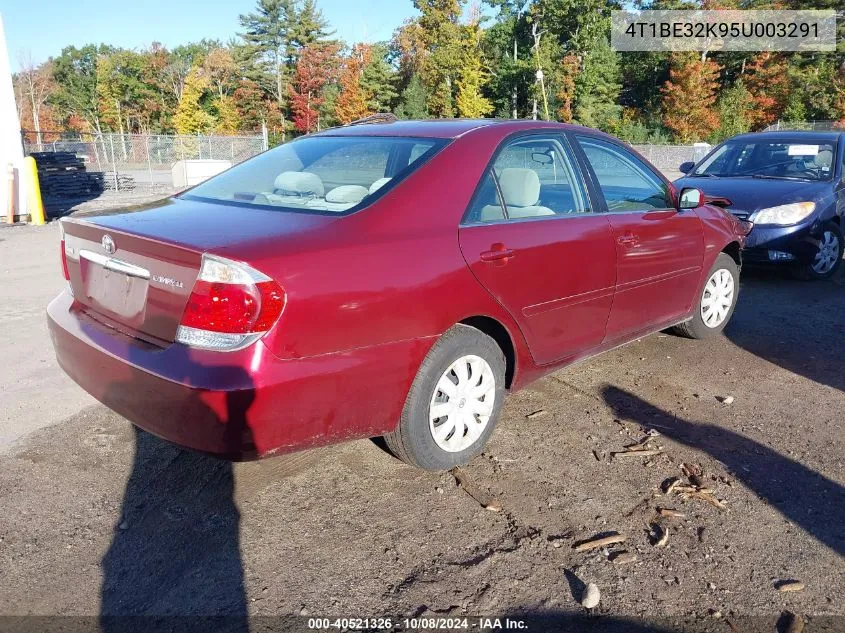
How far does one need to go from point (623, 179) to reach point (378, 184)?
6.45 ft

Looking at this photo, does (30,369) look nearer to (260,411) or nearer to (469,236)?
(260,411)

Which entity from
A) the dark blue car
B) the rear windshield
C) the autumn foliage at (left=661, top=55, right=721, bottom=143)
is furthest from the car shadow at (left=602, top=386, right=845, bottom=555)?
the autumn foliage at (left=661, top=55, right=721, bottom=143)

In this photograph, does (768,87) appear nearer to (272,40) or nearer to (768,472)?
(272,40)

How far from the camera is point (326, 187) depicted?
11.8ft

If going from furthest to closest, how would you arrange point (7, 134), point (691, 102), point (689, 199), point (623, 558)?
point (691, 102) < point (7, 134) < point (689, 199) < point (623, 558)

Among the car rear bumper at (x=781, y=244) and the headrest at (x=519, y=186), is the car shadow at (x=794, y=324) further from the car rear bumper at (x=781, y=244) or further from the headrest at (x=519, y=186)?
the headrest at (x=519, y=186)

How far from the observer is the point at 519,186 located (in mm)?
3742

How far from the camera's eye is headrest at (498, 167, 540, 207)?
12.0 ft

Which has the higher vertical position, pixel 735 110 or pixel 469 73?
pixel 469 73

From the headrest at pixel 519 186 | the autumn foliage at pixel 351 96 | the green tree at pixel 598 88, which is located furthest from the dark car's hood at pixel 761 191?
the autumn foliage at pixel 351 96

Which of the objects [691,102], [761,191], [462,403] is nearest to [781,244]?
[761,191]

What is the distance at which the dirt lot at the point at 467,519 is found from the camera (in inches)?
99.8

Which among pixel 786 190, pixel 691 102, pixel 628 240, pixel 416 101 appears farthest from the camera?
pixel 416 101

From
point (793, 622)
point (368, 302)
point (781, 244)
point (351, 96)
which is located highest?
point (351, 96)
